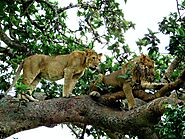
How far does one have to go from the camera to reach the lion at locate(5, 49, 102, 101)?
22.4 feet

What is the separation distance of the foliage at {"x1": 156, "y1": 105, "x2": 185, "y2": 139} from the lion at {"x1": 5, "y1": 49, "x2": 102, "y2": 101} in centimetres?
337

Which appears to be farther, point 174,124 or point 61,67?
point 61,67

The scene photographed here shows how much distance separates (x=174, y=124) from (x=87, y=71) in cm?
421

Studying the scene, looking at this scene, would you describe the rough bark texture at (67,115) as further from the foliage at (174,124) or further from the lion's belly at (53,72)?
the foliage at (174,124)

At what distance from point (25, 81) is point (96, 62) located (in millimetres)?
1299

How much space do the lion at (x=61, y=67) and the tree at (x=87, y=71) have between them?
20 cm

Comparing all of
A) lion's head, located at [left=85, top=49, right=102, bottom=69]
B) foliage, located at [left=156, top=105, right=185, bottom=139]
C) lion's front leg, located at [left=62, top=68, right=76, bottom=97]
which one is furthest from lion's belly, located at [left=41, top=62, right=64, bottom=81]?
foliage, located at [left=156, top=105, right=185, bottom=139]

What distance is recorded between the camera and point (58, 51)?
7902 mm

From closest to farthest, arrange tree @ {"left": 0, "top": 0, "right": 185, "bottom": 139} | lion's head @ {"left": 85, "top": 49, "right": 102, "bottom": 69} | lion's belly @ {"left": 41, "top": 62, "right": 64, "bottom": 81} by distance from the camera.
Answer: tree @ {"left": 0, "top": 0, "right": 185, "bottom": 139}
lion's belly @ {"left": 41, "top": 62, "right": 64, "bottom": 81}
lion's head @ {"left": 85, "top": 49, "right": 102, "bottom": 69}

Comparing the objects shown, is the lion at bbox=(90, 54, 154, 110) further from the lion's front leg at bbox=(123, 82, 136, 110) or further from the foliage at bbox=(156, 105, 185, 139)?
the foliage at bbox=(156, 105, 185, 139)

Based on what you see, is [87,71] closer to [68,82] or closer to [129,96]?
[68,82]

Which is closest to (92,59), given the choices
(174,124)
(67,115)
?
(67,115)

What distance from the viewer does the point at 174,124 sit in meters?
3.47

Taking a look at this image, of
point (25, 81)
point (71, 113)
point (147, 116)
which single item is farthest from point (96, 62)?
point (147, 116)
